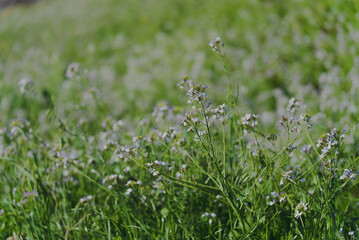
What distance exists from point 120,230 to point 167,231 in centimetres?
34

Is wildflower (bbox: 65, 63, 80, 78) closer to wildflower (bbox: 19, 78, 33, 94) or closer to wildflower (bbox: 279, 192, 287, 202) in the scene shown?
wildflower (bbox: 19, 78, 33, 94)

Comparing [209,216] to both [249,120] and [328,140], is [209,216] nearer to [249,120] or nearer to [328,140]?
[249,120]

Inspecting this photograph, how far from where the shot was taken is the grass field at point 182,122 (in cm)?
200

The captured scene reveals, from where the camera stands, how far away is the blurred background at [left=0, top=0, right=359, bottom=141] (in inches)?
207

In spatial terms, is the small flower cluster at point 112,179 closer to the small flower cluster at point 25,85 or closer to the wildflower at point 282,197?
the wildflower at point 282,197

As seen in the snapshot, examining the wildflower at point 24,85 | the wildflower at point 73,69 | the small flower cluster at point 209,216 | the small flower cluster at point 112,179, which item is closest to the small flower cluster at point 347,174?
the small flower cluster at point 209,216

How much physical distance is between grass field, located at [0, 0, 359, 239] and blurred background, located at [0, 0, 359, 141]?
0.12 ft

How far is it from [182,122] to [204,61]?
5252 millimetres

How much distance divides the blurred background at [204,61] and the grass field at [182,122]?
0.04 metres

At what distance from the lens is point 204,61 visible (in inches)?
274

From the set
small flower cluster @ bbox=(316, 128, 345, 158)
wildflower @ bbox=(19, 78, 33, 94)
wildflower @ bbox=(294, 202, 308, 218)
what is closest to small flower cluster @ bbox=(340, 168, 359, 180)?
small flower cluster @ bbox=(316, 128, 345, 158)

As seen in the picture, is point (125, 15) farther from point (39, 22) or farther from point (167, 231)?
point (167, 231)

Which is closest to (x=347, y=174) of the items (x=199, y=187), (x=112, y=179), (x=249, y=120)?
(x=249, y=120)

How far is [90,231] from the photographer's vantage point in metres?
2.21
